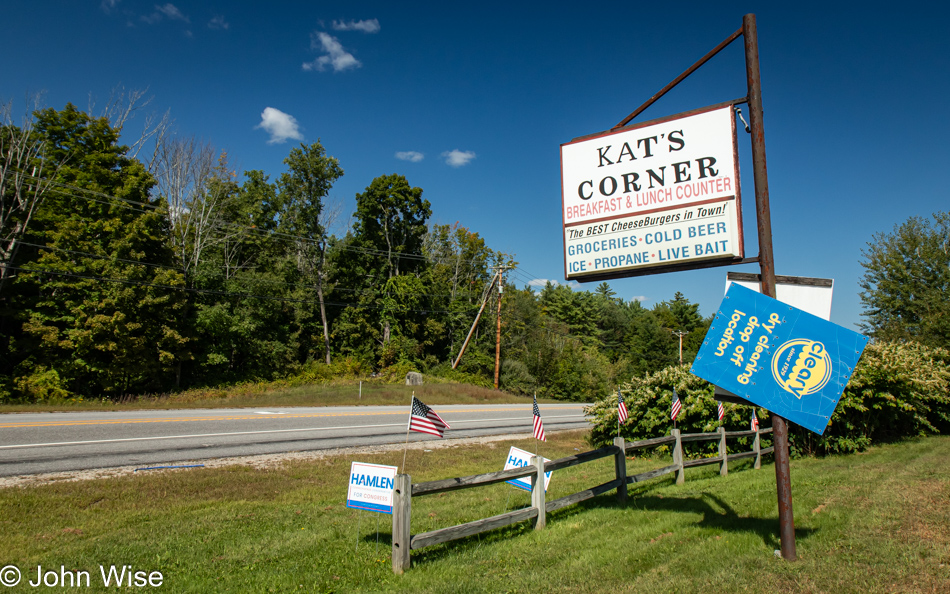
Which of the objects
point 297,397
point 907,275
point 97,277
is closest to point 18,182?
point 97,277

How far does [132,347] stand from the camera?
27.0 m

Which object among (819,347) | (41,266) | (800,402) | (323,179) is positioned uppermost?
(323,179)

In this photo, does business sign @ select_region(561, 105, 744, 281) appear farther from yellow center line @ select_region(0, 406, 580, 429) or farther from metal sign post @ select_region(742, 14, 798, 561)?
yellow center line @ select_region(0, 406, 580, 429)

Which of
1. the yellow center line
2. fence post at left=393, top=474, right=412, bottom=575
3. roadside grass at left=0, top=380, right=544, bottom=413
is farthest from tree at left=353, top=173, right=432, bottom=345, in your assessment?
fence post at left=393, top=474, right=412, bottom=575

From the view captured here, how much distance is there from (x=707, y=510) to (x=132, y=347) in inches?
1143

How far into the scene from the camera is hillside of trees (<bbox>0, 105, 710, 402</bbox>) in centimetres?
2595

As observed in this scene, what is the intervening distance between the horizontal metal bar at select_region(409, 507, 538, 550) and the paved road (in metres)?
8.08

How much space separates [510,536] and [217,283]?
32.4 metres

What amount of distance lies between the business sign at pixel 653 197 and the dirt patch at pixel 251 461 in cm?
856

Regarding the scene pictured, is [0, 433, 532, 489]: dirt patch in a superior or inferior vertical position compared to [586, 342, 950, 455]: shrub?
inferior

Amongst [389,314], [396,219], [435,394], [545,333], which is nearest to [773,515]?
[435,394]

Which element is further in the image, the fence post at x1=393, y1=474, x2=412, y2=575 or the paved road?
the paved road

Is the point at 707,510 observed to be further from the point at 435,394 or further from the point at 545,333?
the point at 545,333

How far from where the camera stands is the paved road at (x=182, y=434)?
10.7 meters
